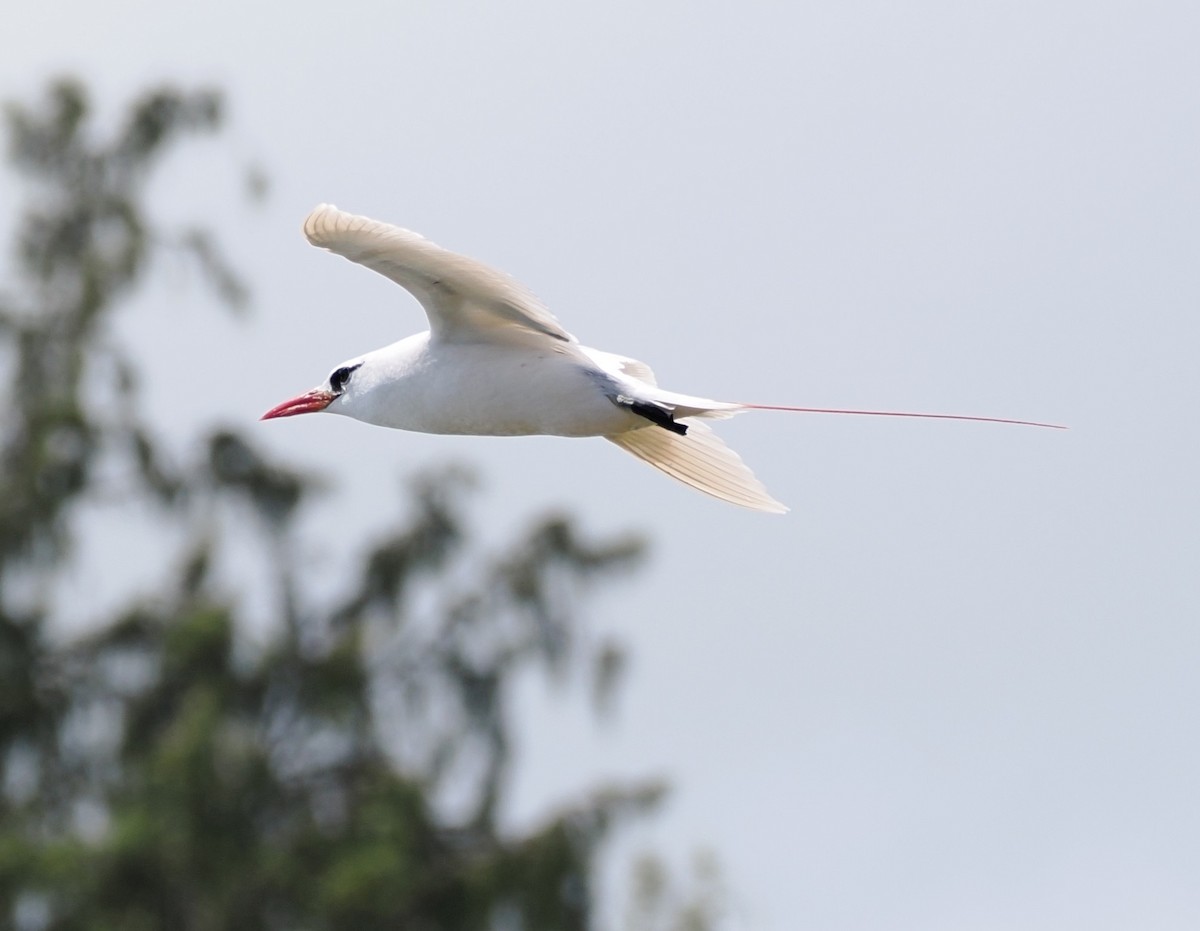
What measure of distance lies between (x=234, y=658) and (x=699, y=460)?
9.50m

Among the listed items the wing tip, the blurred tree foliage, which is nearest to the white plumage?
the wing tip

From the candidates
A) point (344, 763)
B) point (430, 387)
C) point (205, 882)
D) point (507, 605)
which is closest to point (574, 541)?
point (507, 605)

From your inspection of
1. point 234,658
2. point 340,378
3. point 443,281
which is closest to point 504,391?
point 443,281

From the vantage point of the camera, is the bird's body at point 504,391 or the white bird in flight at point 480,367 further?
the bird's body at point 504,391

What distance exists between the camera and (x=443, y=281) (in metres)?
9.51

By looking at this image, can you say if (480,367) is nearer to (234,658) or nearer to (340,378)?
(340,378)

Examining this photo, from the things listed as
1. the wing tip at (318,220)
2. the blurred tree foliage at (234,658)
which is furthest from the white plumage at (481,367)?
the blurred tree foliage at (234,658)

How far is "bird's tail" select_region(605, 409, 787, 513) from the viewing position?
10.4 m

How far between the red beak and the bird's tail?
1.12m

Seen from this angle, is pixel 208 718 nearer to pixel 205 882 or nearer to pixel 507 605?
pixel 205 882

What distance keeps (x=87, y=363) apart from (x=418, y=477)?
2.53 metres

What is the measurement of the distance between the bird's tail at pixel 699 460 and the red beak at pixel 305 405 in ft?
3.68

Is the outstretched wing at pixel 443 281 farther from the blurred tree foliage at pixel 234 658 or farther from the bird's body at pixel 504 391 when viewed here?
the blurred tree foliage at pixel 234 658

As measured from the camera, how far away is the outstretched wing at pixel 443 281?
30.1 ft
